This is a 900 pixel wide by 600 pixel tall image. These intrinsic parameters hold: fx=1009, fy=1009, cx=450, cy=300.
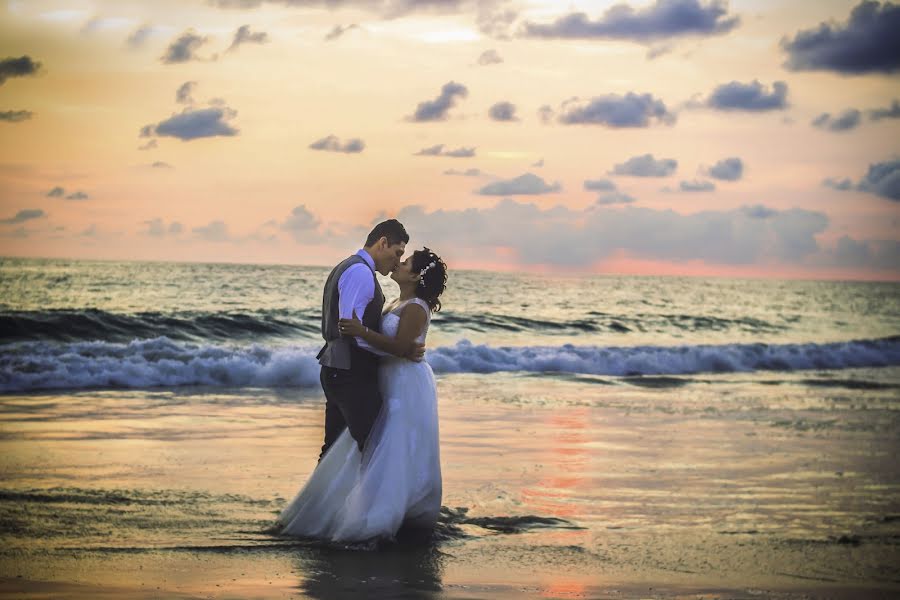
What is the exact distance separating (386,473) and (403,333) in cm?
98

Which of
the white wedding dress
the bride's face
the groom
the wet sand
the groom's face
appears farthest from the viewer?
the bride's face

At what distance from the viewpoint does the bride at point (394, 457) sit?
22.9 ft

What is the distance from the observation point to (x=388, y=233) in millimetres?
7078

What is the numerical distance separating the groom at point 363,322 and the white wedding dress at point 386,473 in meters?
0.12

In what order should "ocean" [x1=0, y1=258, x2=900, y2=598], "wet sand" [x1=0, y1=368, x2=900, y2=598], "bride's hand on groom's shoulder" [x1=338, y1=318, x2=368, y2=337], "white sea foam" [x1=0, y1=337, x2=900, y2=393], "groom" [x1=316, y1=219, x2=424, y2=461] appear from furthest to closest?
1. "white sea foam" [x1=0, y1=337, x2=900, y2=393]
2. "groom" [x1=316, y1=219, x2=424, y2=461]
3. "bride's hand on groom's shoulder" [x1=338, y1=318, x2=368, y2=337]
4. "ocean" [x1=0, y1=258, x2=900, y2=598]
5. "wet sand" [x1=0, y1=368, x2=900, y2=598]

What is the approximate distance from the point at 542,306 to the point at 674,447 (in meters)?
32.5

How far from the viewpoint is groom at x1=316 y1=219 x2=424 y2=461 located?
686 cm

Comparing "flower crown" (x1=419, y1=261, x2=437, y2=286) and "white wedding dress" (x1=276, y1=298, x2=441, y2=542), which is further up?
"flower crown" (x1=419, y1=261, x2=437, y2=286)

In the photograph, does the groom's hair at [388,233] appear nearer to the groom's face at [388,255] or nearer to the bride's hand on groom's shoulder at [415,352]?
the groom's face at [388,255]

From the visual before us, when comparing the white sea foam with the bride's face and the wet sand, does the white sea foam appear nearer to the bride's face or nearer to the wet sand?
the wet sand

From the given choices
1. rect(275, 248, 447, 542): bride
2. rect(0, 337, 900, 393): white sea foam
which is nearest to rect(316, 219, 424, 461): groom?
rect(275, 248, 447, 542): bride

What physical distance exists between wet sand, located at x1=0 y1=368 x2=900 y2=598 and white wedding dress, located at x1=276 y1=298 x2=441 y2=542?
0.21 meters

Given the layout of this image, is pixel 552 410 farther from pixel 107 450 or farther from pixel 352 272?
pixel 352 272

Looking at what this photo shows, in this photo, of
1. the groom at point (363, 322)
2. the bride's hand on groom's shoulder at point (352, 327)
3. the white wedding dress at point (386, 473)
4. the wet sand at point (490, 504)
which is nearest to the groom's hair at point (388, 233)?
the groom at point (363, 322)
